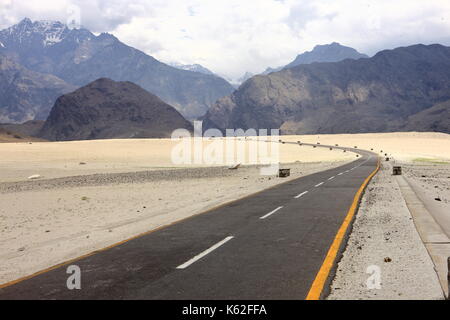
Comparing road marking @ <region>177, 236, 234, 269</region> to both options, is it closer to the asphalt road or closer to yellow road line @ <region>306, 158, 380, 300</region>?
the asphalt road

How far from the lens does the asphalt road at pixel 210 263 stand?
6164 mm

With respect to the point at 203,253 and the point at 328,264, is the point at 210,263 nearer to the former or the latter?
the point at 203,253

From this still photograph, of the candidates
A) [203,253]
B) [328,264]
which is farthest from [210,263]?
[328,264]

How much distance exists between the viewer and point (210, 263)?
24.9ft

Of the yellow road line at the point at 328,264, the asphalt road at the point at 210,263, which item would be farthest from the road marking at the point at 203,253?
the yellow road line at the point at 328,264

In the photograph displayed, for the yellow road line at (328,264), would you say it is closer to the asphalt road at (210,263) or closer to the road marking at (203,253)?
the asphalt road at (210,263)

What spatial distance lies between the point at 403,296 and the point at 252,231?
515 cm

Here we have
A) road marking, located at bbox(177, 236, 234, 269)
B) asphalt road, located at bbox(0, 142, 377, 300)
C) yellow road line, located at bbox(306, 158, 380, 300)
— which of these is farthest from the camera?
road marking, located at bbox(177, 236, 234, 269)

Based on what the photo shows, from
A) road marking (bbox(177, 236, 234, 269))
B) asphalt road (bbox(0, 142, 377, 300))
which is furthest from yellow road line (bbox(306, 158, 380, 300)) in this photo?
road marking (bbox(177, 236, 234, 269))

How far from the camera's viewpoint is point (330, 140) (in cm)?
13612

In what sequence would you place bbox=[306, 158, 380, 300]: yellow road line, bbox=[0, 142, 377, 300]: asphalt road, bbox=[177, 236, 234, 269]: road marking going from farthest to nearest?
bbox=[177, 236, 234, 269]: road marking
bbox=[0, 142, 377, 300]: asphalt road
bbox=[306, 158, 380, 300]: yellow road line

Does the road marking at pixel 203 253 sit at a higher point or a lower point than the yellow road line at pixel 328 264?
lower

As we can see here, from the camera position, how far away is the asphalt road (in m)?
6.16

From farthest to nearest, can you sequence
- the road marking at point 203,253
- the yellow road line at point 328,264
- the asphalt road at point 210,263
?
the road marking at point 203,253, the asphalt road at point 210,263, the yellow road line at point 328,264
